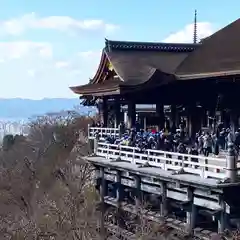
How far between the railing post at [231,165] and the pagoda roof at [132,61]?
8326 millimetres

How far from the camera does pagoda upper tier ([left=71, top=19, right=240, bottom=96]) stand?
2066 cm

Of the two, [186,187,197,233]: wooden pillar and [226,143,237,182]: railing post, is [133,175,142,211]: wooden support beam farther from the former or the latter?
[226,143,237,182]: railing post

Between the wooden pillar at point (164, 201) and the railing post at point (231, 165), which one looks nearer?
the railing post at point (231, 165)

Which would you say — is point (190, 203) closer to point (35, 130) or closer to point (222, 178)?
point (222, 178)

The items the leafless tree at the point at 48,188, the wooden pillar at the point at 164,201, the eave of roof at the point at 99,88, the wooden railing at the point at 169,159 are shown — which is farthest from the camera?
the eave of roof at the point at 99,88

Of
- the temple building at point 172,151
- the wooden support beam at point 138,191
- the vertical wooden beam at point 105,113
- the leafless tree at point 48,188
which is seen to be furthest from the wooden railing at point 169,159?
the vertical wooden beam at point 105,113

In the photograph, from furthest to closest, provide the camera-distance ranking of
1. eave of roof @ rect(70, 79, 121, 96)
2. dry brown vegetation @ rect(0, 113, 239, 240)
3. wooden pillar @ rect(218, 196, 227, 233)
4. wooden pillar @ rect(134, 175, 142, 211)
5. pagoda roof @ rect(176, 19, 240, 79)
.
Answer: eave of roof @ rect(70, 79, 121, 96) → dry brown vegetation @ rect(0, 113, 239, 240) → wooden pillar @ rect(134, 175, 142, 211) → pagoda roof @ rect(176, 19, 240, 79) → wooden pillar @ rect(218, 196, 227, 233)

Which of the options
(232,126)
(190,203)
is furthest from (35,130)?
(190,203)

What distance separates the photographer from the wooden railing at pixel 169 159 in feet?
50.0

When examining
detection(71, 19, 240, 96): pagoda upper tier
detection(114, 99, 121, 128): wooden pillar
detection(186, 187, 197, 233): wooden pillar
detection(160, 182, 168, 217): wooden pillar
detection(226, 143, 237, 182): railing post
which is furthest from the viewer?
detection(114, 99, 121, 128): wooden pillar

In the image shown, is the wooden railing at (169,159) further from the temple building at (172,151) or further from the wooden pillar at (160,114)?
the wooden pillar at (160,114)

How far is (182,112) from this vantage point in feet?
91.7

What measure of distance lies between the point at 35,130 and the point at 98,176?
33093 millimetres

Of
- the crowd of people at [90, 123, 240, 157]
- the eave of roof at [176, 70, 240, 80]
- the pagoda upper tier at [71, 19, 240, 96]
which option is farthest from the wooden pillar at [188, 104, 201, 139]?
the eave of roof at [176, 70, 240, 80]
